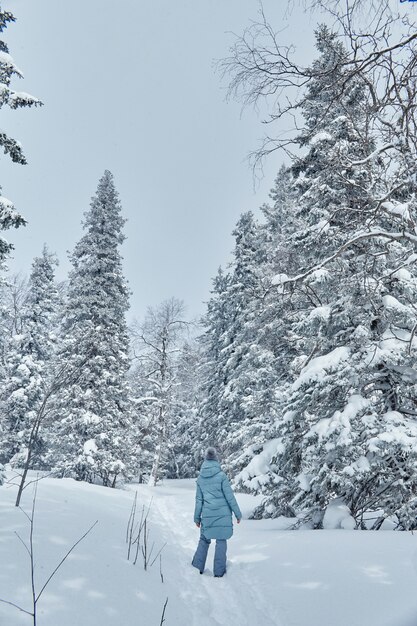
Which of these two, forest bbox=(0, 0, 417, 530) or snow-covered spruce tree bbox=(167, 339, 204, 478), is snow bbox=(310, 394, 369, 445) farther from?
snow-covered spruce tree bbox=(167, 339, 204, 478)

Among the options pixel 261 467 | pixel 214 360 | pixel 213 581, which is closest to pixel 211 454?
pixel 213 581

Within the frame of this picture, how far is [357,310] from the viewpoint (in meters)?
7.42

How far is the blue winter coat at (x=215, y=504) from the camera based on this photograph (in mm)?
5535

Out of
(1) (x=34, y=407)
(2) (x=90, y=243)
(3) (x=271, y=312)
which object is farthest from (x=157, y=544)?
(1) (x=34, y=407)

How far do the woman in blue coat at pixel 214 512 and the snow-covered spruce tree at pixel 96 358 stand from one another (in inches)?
462

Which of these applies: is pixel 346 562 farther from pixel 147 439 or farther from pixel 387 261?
pixel 147 439

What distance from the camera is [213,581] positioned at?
496 centimetres

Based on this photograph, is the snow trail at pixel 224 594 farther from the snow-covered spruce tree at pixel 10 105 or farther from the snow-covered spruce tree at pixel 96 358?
the snow-covered spruce tree at pixel 96 358

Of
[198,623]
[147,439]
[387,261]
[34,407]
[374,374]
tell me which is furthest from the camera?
[147,439]

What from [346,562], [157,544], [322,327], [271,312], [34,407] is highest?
[271,312]

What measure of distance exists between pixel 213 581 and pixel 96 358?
14.1 metres

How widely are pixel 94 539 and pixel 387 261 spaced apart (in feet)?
23.2

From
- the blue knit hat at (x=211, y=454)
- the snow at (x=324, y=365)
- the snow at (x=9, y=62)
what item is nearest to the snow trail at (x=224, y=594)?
the blue knit hat at (x=211, y=454)

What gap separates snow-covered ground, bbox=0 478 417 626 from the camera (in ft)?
10.2
